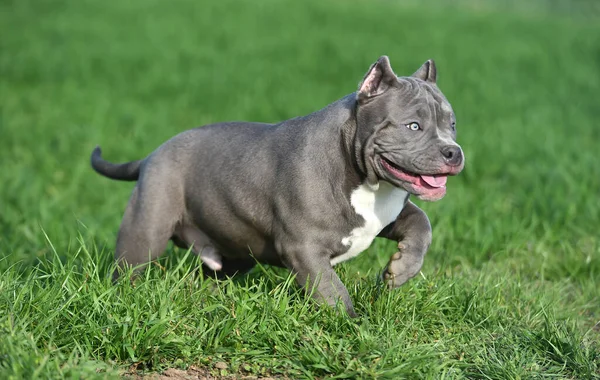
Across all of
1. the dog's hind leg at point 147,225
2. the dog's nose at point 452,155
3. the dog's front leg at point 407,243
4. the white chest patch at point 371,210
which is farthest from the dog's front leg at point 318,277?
the dog's hind leg at point 147,225

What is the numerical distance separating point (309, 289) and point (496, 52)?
13.8 metres

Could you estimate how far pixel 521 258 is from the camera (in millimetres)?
6371

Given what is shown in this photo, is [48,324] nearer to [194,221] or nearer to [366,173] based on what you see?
[194,221]

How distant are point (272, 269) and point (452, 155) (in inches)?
64.8

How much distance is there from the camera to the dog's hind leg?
5.23m

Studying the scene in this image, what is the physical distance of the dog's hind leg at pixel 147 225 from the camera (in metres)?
5.23

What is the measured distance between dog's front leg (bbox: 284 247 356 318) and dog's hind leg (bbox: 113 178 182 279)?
3.32ft

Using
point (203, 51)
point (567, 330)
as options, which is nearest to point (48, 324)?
point (567, 330)

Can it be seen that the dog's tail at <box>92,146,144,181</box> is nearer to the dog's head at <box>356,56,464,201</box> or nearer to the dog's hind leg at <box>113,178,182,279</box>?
the dog's hind leg at <box>113,178,182,279</box>

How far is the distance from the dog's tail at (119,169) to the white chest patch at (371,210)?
1654 mm

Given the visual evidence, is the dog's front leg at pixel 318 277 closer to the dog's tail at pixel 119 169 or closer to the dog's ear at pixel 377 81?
the dog's ear at pixel 377 81

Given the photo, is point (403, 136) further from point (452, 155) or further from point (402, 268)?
point (402, 268)

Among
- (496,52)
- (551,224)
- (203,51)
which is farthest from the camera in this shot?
(496,52)

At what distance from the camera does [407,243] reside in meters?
4.77
